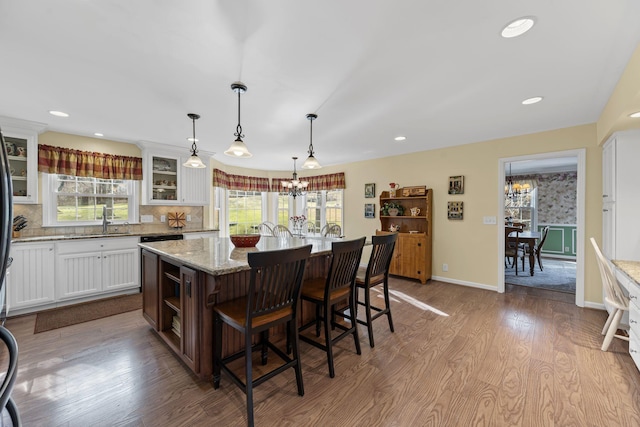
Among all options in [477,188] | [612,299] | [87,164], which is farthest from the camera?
[477,188]

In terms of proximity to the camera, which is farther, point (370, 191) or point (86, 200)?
point (370, 191)

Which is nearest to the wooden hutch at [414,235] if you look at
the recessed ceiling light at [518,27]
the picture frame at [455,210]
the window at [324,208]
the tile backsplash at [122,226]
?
the picture frame at [455,210]

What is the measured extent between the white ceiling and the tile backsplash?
1.22 metres

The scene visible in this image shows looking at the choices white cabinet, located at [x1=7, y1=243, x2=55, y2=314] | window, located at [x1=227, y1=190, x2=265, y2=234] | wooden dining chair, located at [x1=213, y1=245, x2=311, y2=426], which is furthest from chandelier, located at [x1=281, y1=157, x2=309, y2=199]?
white cabinet, located at [x1=7, y1=243, x2=55, y2=314]

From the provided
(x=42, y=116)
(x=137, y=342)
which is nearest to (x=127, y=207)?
(x=42, y=116)

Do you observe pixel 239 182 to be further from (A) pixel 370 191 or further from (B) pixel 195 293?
(B) pixel 195 293

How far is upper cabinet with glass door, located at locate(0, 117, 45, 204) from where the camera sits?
3.35 meters

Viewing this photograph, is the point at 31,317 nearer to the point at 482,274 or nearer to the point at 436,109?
the point at 436,109

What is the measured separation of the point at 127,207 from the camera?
437 cm

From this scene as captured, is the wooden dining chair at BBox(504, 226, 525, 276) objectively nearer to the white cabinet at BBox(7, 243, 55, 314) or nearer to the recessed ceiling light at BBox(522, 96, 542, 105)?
the recessed ceiling light at BBox(522, 96, 542, 105)

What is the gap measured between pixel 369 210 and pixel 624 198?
3.53 m

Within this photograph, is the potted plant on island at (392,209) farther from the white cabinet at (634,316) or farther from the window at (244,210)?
the window at (244,210)

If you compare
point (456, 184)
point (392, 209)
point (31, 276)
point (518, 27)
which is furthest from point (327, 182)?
point (31, 276)

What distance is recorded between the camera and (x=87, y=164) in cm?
392
